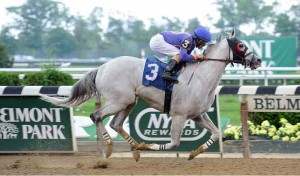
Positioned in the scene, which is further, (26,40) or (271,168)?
(26,40)

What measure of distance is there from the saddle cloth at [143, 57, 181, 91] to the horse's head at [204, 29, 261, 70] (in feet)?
2.05

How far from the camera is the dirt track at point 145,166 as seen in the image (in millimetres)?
7082

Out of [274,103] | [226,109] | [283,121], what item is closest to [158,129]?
[274,103]

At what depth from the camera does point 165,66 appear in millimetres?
7594

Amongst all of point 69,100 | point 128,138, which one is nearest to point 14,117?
point 69,100

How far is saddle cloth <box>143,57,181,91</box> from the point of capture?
756 cm

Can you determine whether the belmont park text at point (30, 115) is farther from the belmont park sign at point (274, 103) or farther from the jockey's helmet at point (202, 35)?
the belmont park sign at point (274, 103)

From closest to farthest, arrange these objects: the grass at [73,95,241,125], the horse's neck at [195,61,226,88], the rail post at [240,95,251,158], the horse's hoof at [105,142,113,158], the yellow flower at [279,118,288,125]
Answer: the horse's neck at [195,61,226,88], the horse's hoof at [105,142,113,158], the rail post at [240,95,251,158], the yellow flower at [279,118,288,125], the grass at [73,95,241,125]

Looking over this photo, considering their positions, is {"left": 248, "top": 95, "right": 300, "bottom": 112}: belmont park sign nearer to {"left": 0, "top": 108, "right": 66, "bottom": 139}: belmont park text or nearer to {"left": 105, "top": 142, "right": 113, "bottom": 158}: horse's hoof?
{"left": 105, "top": 142, "right": 113, "bottom": 158}: horse's hoof

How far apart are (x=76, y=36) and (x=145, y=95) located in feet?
127

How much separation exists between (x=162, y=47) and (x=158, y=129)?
1.14 metres

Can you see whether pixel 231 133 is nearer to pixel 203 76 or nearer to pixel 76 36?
pixel 203 76

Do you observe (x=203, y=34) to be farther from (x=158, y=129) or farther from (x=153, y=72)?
(x=158, y=129)

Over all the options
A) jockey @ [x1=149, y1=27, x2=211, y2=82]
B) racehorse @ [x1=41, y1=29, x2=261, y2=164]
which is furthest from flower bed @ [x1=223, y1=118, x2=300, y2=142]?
jockey @ [x1=149, y1=27, x2=211, y2=82]
